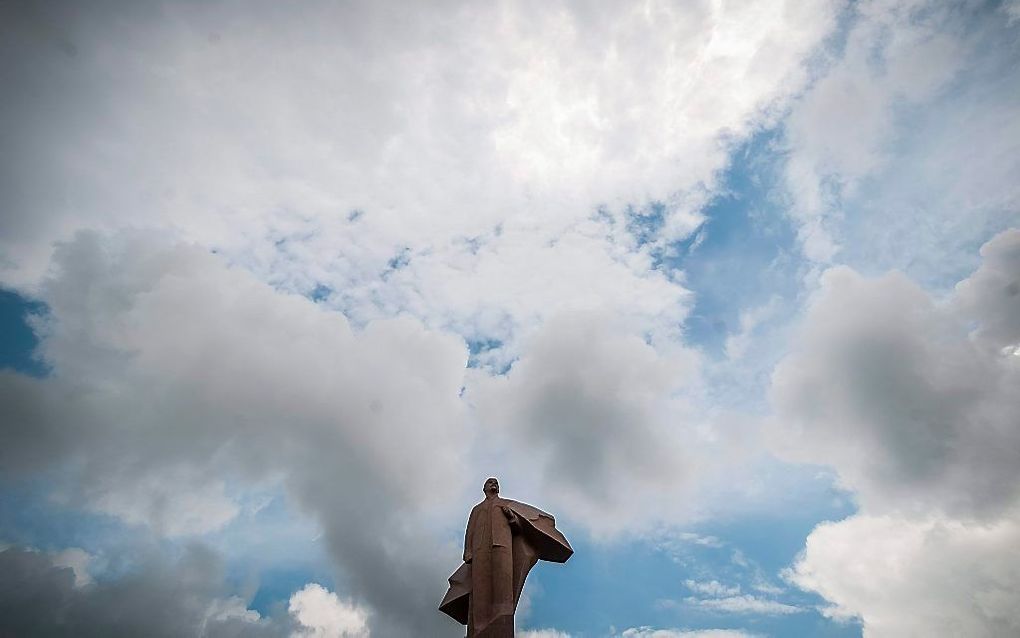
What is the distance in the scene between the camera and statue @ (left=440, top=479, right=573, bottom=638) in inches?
521

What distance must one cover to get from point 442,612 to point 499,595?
2.18 m

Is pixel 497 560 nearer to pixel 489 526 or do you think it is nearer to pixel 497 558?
pixel 497 558

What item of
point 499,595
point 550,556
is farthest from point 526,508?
point 499,595

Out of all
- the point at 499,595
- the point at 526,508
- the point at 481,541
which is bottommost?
the point at 499,595

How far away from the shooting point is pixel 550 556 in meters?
15.2

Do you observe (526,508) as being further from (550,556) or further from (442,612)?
(442,612)

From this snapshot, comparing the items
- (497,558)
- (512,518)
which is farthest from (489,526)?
(497,558)

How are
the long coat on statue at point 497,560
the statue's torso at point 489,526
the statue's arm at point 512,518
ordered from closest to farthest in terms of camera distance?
the long coat on statue at point 497,560
the statue's torso at point 489,526
the statue's arm at point 512,518

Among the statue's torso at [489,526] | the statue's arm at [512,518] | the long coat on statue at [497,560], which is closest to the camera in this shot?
the long coat on statue at [497,560]

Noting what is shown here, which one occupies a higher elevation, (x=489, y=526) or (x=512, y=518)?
(x=512, y=518)

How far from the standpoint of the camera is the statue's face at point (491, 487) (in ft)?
51.8

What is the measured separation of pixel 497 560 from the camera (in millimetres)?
13891

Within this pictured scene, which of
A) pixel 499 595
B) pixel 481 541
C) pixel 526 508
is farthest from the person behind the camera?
pixel 526 508

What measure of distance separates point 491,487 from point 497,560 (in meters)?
2.26
